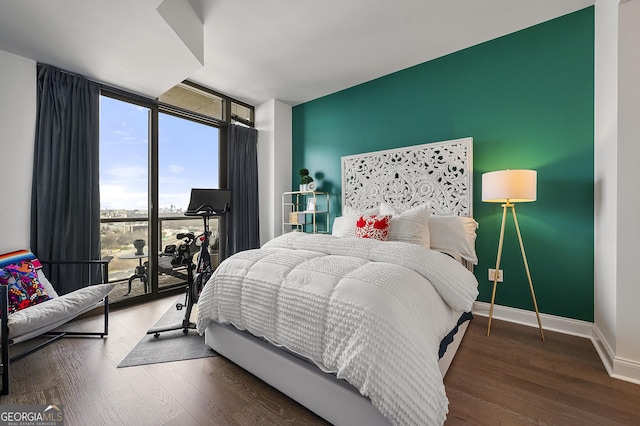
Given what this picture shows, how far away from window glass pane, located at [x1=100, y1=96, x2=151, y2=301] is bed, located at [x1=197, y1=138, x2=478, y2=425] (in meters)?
1.91

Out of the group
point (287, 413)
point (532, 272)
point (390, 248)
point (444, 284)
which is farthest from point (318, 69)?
point (287, 413)

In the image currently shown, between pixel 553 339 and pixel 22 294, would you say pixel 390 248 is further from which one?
pixel 22 294

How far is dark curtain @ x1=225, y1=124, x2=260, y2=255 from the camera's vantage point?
400 centimetres

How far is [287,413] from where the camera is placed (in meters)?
1.44

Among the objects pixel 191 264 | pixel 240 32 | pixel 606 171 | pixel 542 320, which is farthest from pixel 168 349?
pixel 606 171

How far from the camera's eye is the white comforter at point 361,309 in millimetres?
1114

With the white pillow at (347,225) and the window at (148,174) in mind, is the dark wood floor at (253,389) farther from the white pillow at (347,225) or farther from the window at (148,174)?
the white pillow at (347,225)

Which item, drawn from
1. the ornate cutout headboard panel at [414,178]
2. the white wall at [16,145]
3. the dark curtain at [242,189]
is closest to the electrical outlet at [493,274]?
the ornate cutout headboard panel at [414,178]

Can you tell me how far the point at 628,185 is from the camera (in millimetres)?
1745

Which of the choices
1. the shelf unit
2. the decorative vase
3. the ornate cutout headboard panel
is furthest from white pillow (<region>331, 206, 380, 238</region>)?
the decorative vase

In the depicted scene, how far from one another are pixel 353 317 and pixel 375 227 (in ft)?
4.46

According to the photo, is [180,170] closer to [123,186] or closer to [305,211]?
[123,186]

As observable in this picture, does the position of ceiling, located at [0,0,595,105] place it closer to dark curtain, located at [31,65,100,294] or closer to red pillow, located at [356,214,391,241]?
dark curtain, located at [31,65,100,294]

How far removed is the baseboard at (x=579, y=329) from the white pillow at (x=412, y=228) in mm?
1040
